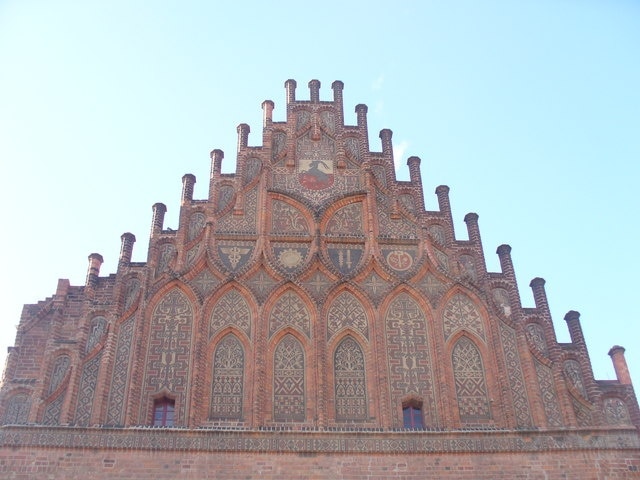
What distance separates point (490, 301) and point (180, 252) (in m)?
5.54

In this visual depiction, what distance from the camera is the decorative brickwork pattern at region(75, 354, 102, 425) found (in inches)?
430

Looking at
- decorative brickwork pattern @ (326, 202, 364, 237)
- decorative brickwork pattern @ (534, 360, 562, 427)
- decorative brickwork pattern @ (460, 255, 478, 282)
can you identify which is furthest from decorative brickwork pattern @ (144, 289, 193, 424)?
decorative brickwork pattern @ (534, 360, 562, 427)

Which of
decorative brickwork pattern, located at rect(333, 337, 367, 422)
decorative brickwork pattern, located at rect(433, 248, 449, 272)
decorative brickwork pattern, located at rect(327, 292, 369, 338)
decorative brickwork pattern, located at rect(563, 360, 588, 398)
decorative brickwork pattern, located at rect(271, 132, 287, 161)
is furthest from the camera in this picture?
decorative brickwork pattern, located at rect(271, 132, 287, 161)

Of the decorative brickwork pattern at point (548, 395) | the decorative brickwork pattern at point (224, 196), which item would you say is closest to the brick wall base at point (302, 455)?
the decorative brickwork pattern at point (548, 395)

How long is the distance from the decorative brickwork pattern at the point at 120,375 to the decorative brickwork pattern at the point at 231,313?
1356 mm

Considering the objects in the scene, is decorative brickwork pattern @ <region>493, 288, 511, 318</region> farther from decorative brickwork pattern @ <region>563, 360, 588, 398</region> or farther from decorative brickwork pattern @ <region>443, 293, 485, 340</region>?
decorative brickwork pattern @ <region>563, 360, 588, 398</region>

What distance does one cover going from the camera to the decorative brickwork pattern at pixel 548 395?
11227 millimetres

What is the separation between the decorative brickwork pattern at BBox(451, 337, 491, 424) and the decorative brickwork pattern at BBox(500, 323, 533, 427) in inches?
17.7

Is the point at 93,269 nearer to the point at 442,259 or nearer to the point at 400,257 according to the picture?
the point at 400,257

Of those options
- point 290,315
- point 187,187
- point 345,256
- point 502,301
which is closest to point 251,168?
point 187,187

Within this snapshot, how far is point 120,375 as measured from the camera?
11.3m

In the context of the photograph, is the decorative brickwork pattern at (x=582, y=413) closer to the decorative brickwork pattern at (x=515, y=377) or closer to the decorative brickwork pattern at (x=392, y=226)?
the decorative brickwork pattern at (x=515, y=377)

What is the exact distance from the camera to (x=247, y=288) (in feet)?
40.3

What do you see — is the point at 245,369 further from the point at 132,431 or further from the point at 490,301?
the point at 490,301
